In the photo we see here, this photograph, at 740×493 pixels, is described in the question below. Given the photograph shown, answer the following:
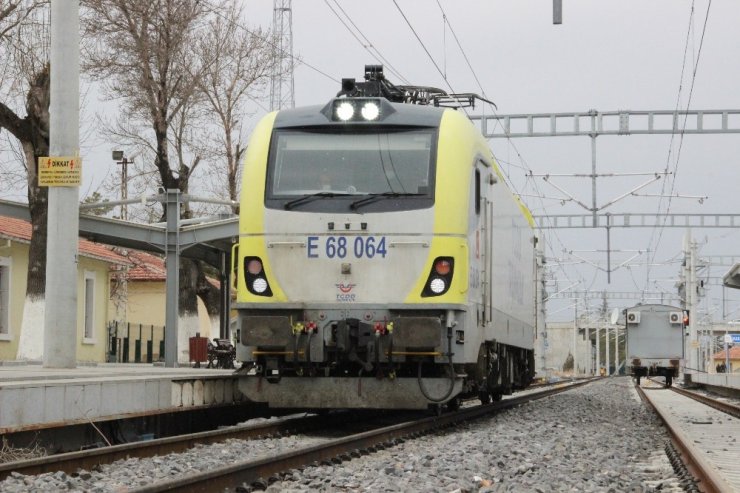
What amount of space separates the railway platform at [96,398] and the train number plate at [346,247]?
80.0 inches

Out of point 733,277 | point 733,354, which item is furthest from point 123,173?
point 733,354

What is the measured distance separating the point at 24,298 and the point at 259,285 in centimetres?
2091

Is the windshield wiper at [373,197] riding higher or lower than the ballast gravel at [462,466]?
higher

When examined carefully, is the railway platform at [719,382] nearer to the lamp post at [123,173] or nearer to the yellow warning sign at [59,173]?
the lamp post at [123,173]

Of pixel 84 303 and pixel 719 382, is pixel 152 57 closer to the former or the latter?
pixel 84 303

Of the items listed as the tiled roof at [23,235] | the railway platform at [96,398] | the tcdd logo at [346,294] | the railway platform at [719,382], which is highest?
the tiled roof at [23,235]

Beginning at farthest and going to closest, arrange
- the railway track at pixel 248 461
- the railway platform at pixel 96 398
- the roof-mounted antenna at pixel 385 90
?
1. the roof-mounted antenna at pixel 385 90
2. the railway platform at pixel 96 398
3. the railway track at pixel 248 461

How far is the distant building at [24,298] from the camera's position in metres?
26.7

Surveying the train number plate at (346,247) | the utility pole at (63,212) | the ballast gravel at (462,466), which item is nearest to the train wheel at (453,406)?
the ballast gravel at (462,466)

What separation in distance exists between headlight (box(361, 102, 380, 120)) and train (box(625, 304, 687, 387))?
106ft

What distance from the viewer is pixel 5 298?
30.2 metres

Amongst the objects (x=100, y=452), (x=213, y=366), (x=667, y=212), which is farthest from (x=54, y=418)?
(x=667, y=212)

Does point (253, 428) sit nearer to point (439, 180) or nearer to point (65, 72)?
point (439, 180)

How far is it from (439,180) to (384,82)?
2.73 metres
